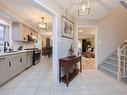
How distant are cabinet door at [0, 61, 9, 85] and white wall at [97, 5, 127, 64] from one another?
4.31m

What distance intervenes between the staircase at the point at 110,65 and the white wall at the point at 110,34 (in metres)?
0.28

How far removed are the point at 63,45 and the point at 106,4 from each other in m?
2.06

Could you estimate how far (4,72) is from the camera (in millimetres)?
3842

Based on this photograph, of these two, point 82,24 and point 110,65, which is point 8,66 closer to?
point 82,24

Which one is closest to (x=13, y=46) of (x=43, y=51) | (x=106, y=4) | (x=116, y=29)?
(x=106, y=4)

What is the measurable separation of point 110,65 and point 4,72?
419 cm

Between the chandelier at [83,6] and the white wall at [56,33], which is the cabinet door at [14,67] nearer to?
the white wall at [56,33]

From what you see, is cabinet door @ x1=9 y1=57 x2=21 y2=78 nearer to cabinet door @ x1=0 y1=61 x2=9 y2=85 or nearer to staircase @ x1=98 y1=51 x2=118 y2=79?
cabinet door @ x1=0 y1=61 x2=9 y2=85

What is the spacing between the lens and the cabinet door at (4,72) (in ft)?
12.0

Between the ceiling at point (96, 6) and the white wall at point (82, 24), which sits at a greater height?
the ceiling at point (96, 6)

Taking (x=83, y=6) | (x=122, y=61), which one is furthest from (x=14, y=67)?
(x=122, y=61)

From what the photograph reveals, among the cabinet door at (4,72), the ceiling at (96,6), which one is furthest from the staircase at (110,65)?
the cabinet door at (4,72)

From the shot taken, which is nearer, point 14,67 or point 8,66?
point 8,66

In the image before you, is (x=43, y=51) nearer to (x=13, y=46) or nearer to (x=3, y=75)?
(x=13, y=46)
